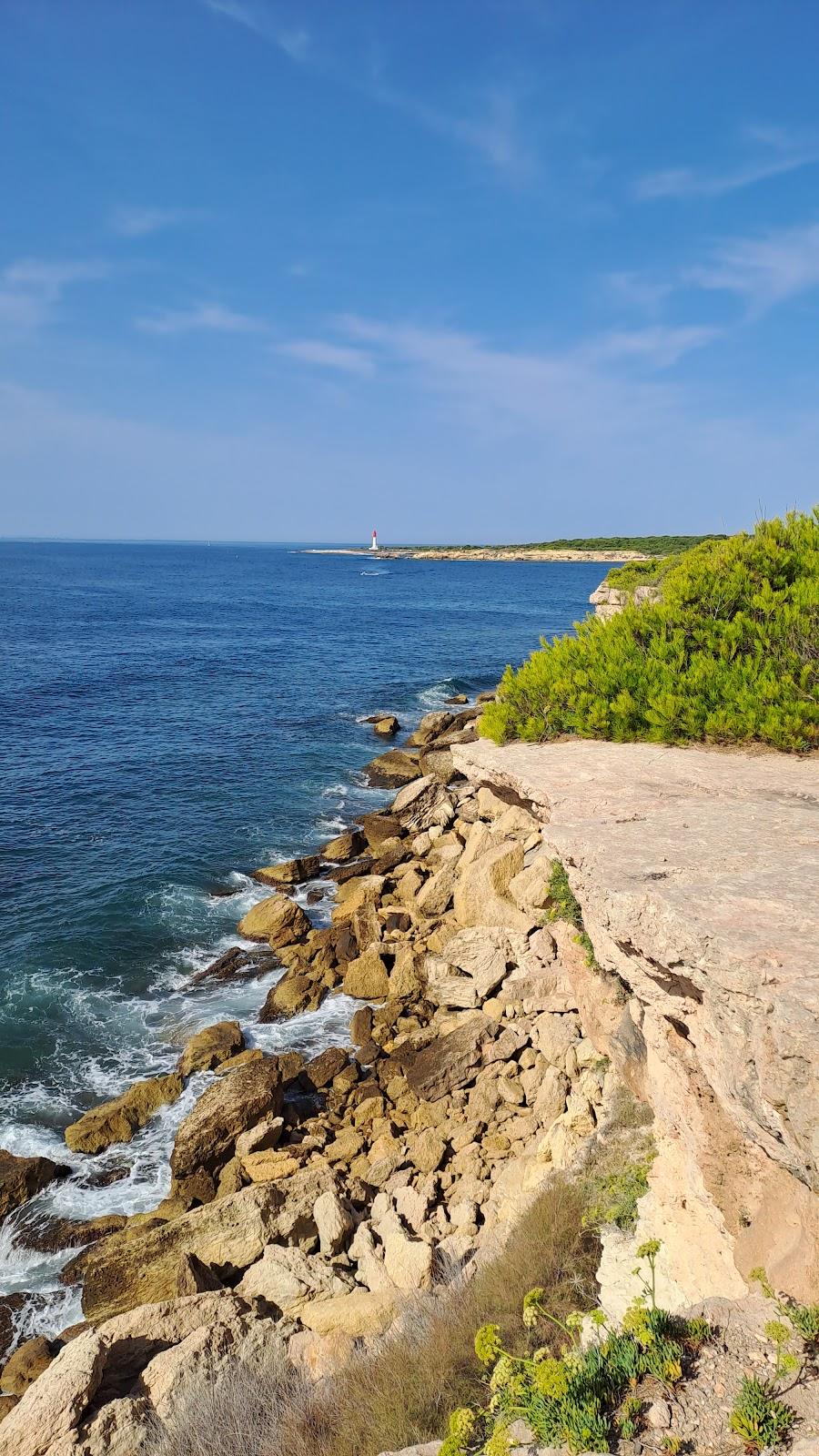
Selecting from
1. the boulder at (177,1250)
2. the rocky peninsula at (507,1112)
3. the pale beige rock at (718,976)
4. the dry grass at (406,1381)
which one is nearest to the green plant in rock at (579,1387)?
the rocky peninsula at (507,1112)

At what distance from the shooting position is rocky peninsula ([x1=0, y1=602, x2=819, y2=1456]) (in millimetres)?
4930

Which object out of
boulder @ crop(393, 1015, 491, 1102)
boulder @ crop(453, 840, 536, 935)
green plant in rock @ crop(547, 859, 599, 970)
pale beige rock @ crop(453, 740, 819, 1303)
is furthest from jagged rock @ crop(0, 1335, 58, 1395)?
boulder @ crop(453, 840, 536, 935)

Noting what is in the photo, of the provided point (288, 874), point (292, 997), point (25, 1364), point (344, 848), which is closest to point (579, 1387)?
point (25, 1364)

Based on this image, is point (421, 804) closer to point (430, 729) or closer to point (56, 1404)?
point (430, 729)

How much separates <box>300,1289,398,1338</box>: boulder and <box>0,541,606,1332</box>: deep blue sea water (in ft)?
13.3

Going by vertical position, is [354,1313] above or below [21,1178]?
above

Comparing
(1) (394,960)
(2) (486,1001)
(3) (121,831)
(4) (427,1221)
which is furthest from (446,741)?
(4) (427,1221)

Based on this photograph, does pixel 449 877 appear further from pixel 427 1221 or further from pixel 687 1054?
pixel 687 1054

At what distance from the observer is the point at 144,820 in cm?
2373

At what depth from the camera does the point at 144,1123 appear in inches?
496

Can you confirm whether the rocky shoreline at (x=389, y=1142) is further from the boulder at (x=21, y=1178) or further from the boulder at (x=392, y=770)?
the boulder at (x=392, y=770)

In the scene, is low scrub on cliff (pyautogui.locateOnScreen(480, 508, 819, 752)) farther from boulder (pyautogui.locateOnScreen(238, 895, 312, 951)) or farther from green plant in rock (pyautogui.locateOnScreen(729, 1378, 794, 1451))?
boulder (pyautogui.locateOnScreen(238, 895, 312, 951))

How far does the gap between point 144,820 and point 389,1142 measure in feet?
51.9

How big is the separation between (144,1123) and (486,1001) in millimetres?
6342
